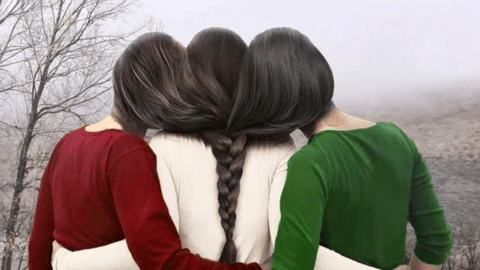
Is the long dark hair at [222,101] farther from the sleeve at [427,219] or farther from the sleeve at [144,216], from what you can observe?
the sleeve at [427,219]

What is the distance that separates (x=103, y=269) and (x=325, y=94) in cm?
89

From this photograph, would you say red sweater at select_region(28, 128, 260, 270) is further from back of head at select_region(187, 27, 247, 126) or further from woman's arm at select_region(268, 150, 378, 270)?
back of head at select_region(187, 27, 247, 126)

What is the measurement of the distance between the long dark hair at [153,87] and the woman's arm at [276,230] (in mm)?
312

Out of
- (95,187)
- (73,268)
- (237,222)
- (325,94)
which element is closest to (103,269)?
(73,268)

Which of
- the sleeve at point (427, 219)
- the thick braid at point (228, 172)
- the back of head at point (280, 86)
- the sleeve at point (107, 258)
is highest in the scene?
the back of head at point (280, 86)

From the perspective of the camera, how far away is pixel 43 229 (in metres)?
1.98

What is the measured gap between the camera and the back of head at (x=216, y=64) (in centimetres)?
180

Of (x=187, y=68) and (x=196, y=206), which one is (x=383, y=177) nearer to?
(x=196, y=206)

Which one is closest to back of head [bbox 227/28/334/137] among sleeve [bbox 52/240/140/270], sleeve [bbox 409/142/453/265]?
sleeve [bbox 409/142/453/265]

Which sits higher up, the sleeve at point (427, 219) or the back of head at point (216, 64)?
the back of head at point (216, 64)

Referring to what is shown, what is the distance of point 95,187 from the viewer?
65.8 inches

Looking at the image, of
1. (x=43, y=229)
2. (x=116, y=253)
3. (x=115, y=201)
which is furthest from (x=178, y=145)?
(x=43, y=229)

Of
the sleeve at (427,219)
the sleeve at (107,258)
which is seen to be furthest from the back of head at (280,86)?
the sleeve at (107,258)

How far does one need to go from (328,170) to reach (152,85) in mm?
665
